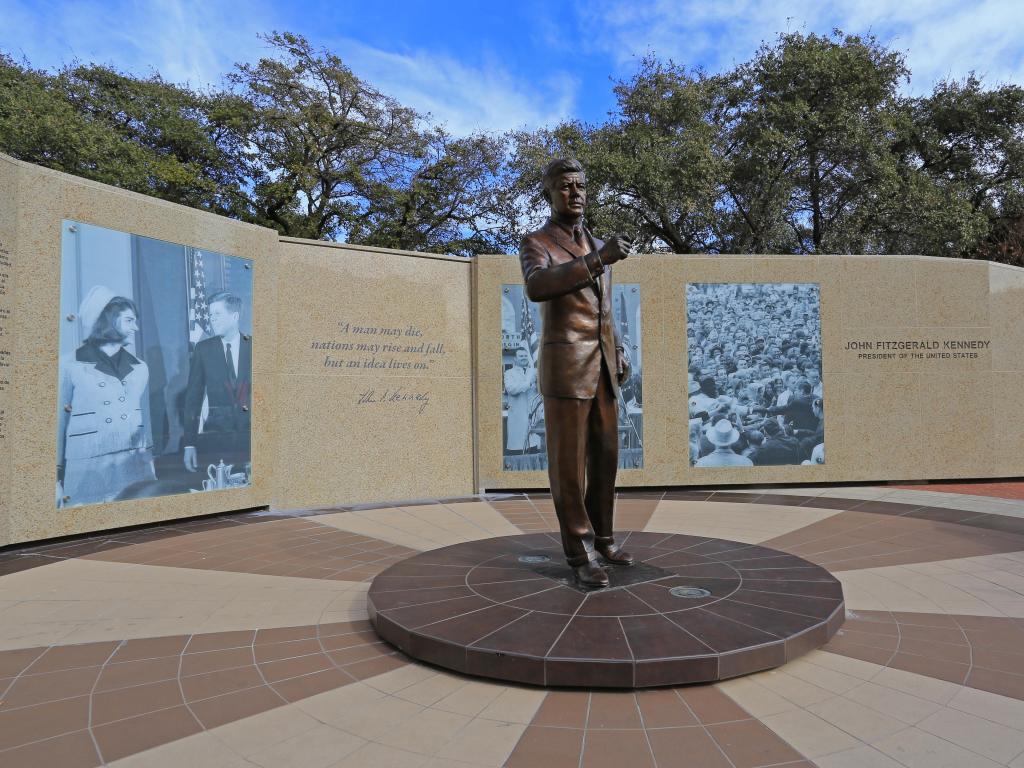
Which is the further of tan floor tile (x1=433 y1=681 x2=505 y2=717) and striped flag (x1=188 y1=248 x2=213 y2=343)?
striped flag (x1=188 y1=248 x2=213 y2=343)

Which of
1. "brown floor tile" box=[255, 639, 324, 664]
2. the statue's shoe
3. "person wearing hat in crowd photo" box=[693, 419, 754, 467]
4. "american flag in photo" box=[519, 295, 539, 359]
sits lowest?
"brown floor tile" box=[255, 639, 324, 664]

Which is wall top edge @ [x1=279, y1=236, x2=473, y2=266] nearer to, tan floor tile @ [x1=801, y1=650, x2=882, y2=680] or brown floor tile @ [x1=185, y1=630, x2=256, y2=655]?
brown floor tile @ [x1=185, y1=630, x2=256, y2=655]

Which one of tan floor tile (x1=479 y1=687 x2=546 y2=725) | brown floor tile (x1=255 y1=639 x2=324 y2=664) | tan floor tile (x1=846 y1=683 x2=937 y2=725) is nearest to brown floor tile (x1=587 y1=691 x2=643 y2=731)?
tan floor tile (x1=479 y1=687 x2=546 y2=725)

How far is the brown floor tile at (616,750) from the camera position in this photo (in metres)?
2.35

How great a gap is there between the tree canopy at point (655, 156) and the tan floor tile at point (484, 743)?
1592cm

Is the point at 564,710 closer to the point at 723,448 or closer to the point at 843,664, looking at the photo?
the point at 843,664

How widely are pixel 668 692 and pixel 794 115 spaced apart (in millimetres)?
18098

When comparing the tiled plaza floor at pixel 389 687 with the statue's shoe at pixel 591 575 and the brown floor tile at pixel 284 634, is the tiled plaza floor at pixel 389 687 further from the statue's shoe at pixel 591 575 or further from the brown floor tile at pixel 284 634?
→ the statue's shoe at pixel 591 575

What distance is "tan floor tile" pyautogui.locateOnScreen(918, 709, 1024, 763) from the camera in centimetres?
238

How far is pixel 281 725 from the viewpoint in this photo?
266 centimetres

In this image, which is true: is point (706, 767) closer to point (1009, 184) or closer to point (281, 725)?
point (281, 725)

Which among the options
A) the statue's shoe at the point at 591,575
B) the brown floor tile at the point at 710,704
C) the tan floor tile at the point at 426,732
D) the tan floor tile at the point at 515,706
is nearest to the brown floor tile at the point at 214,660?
the tan floor tile at the point at 426,732

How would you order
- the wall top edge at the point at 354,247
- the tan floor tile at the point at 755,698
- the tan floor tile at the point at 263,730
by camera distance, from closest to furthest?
the tan floor tile at the point at 263,730, the tan floor tile at the point at 755,698, the wall top edge at the point at 354,247

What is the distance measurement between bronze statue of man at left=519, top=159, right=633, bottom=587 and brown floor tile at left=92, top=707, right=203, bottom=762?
2170 millimetres
